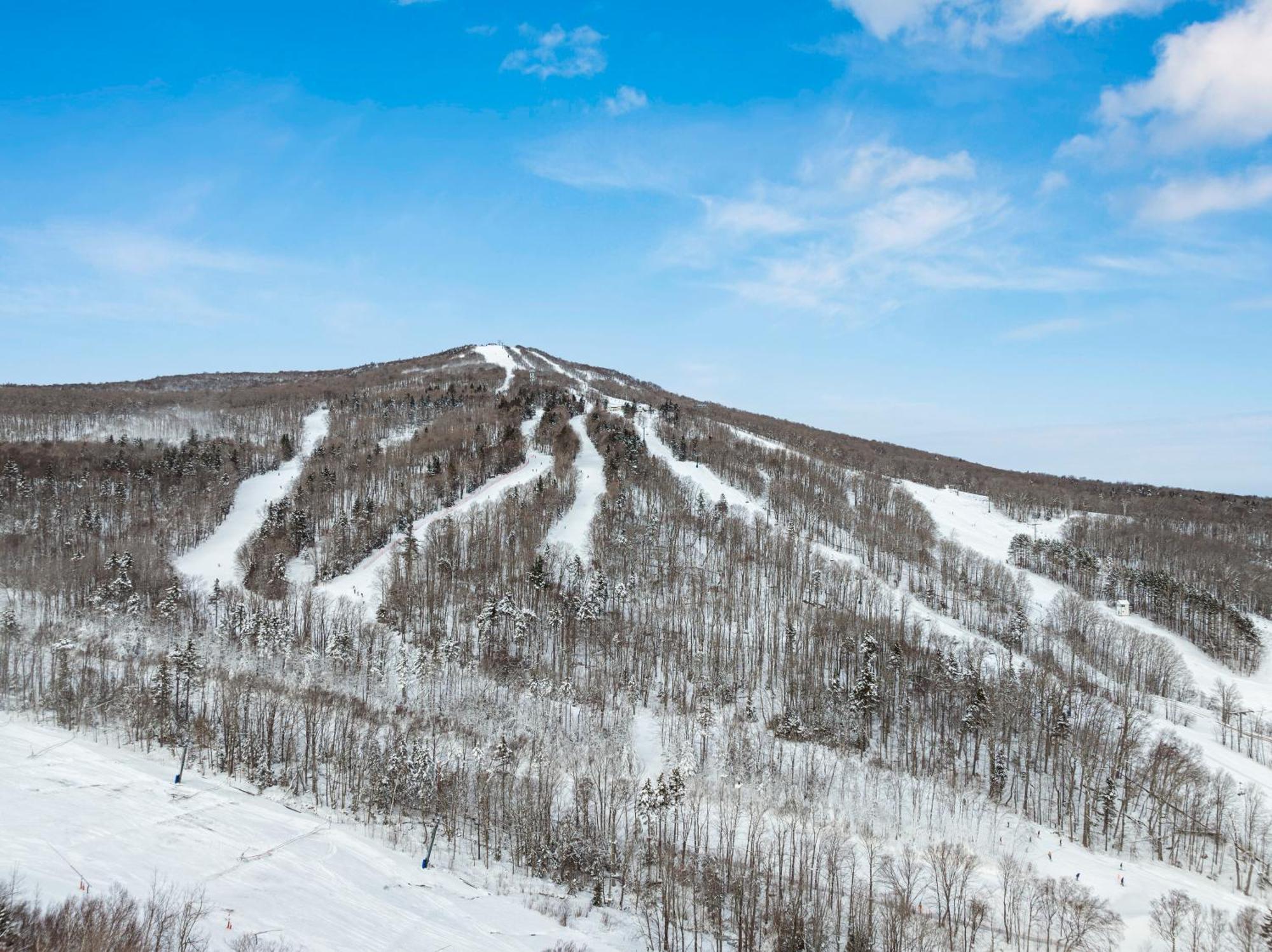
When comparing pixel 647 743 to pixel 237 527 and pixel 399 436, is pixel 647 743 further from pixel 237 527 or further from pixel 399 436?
A: pixel 399 436

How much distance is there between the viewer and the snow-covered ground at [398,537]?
79688 millimetres

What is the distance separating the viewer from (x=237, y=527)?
310 ft

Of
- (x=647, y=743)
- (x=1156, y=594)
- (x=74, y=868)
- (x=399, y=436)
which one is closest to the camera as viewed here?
(x=74, y=868)

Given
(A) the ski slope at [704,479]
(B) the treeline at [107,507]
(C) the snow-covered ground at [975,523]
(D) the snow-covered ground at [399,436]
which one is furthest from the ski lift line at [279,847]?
(C) the snow-covered ground at [975,523]

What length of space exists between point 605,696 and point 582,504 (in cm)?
4212

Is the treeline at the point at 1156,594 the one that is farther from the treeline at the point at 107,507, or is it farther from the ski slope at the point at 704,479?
the treeline at the point at 107,507

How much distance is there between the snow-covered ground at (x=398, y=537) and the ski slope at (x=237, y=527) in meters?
13.1

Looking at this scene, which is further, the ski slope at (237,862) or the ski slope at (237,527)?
the ski slope at (237,527)

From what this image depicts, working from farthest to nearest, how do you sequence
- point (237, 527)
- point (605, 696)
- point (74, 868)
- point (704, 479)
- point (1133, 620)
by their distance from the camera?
point (704, 479) < point (1133, 620) < point (237, 527) < point (605, 696) < point (74, 868)

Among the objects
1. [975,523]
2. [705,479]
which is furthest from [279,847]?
[975,523]

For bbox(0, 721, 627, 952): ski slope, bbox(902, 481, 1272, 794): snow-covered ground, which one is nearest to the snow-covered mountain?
bbox(0, 721, 627, 952): ski slope

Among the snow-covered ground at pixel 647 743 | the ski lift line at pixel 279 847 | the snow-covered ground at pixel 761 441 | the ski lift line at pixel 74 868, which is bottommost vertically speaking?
the snow-covered ground at pixel 647 743

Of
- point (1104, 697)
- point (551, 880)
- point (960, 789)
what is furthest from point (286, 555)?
point (1104, 697)

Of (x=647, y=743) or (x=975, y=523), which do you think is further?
(x=975, y=523)
